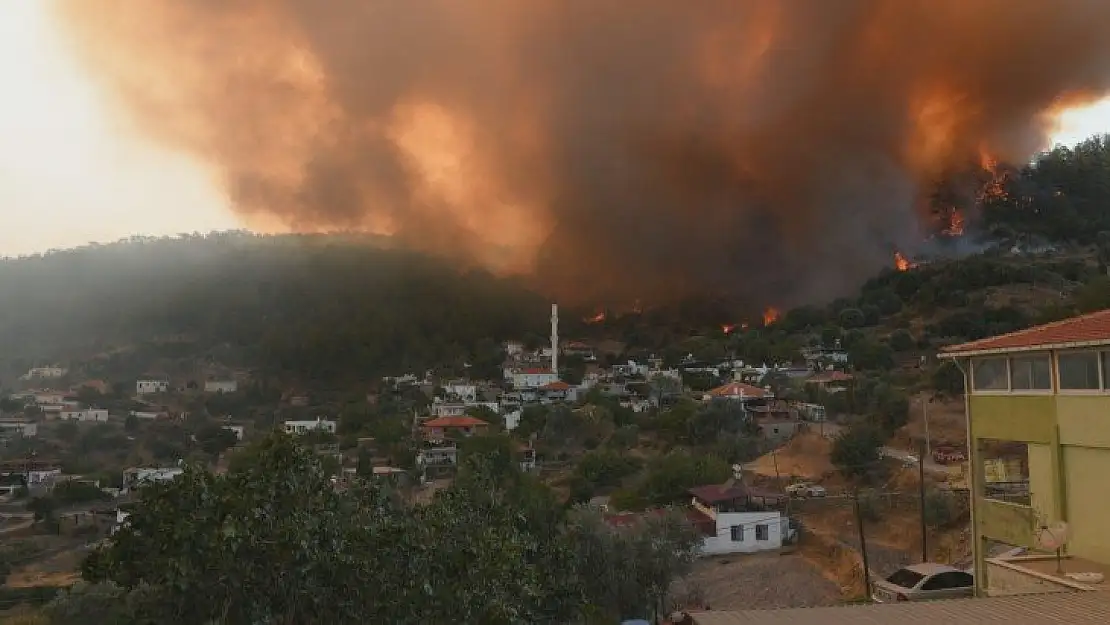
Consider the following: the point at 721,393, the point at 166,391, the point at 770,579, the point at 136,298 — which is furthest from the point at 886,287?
the point at 136,298

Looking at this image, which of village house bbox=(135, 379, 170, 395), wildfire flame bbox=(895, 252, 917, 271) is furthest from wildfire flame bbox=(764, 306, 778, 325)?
village house bbox=(135, 379, 170, 395)

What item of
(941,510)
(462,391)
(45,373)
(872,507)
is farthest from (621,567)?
(45,373)

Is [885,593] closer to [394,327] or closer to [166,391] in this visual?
[166,391]

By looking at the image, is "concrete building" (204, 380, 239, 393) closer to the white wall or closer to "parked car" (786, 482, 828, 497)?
"parked car" (786, 482, 828, 497)

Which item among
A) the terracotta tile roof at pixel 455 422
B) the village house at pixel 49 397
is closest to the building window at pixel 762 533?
the terracotta tile roof at pixel 455 422

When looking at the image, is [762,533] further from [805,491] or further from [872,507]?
[805,491]

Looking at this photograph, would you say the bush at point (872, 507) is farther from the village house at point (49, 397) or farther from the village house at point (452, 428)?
the village house at point (49, 397)
